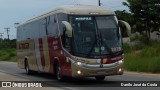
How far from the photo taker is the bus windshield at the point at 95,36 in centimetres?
1948

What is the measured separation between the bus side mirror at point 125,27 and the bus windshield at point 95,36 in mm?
330

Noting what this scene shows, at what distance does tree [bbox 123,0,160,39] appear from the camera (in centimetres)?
5362

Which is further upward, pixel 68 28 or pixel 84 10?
pixel 84 10

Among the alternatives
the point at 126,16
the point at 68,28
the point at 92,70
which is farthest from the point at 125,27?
the point at 126,16

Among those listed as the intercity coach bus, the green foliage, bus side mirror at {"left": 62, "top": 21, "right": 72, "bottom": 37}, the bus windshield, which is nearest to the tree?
the green foliage

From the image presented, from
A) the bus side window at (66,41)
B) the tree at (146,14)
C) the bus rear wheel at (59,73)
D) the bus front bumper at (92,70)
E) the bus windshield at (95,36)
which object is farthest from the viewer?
the tree at (146,14)

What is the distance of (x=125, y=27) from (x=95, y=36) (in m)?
1.50

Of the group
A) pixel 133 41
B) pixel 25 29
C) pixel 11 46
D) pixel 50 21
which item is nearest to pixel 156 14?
pixel 133 41

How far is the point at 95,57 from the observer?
63.4 ft

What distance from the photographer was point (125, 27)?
20328mm

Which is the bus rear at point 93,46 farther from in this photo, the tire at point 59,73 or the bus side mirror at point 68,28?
the tire at point 59,73

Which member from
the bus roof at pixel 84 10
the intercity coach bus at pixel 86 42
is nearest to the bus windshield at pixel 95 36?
the intercity coach bus at pixel 86 42

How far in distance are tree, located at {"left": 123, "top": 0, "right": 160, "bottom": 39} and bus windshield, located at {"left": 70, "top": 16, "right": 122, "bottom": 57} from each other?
112 feet

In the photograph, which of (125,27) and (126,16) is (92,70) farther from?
(126,16)
